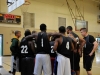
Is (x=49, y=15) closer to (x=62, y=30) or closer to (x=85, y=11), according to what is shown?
(x=85, y=11)

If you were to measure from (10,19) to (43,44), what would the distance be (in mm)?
10780

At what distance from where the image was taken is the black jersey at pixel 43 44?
373 centimetres

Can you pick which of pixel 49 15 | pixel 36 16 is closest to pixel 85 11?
pixel 49 15

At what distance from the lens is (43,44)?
372 cm

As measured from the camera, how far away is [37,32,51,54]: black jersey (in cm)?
373

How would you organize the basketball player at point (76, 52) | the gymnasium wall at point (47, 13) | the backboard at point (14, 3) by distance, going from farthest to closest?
the gymnasium wall at point (47, 13), the backboard at point (14, 3), the basketball player at point (76, 52)

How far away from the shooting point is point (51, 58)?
13.1 ft

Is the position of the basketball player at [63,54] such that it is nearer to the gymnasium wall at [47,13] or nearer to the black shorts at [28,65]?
the black shorts at [28,65]

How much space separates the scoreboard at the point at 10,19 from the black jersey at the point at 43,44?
10457 mm

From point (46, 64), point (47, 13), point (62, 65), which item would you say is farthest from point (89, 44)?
point (47, 13)

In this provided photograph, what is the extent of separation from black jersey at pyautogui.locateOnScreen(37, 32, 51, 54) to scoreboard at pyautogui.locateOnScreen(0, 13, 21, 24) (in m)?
10.5

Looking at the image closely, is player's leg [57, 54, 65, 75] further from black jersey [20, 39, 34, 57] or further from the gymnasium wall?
the gymnasium wall


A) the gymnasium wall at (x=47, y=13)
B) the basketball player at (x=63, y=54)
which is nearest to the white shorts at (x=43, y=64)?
the basketball player at (x=63, y=54)

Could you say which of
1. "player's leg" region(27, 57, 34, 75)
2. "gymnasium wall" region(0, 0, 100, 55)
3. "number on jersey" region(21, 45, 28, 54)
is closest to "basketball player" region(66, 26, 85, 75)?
"player's leg" region(27, 57, 34, 75)
